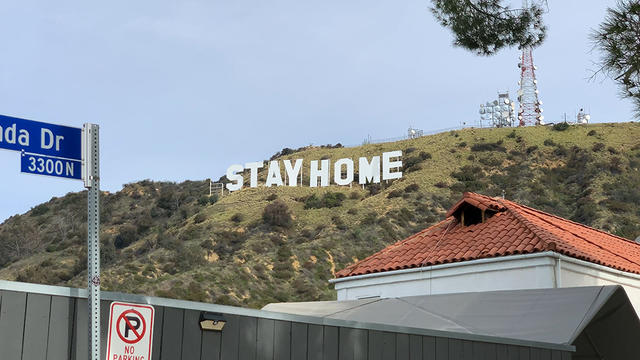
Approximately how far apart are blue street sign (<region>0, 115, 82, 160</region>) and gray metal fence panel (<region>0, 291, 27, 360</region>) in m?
1.19

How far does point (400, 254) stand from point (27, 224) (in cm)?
6412

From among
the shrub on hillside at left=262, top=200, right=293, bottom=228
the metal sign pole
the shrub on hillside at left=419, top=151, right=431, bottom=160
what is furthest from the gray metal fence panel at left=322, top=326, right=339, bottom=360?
the shrub on hillside at left=419, top=151, right=431, bottom=160

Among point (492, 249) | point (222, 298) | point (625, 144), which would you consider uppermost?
point (625, 144)

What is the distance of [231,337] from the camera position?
7.09 metres

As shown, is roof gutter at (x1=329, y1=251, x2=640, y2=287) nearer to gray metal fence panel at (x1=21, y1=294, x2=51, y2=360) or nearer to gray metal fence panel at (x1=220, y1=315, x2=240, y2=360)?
gray metal fence panel at (x1=220, y1=315, x2=240, y2=360)

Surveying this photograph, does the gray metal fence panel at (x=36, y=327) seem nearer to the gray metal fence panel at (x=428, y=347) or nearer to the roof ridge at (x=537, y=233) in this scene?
the gray metal fence panel at (x=428, y=347)

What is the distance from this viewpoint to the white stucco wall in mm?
18422

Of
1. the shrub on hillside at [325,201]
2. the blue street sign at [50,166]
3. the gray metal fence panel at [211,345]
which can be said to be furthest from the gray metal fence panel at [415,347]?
the shrub on hillside at [325,201]

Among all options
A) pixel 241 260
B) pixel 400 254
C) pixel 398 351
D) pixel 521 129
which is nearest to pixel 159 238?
pixel 241 260

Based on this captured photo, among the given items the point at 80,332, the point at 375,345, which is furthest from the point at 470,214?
the point at 80,332

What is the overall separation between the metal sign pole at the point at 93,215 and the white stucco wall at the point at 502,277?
48.4ft

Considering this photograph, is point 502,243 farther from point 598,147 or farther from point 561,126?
point 561,126

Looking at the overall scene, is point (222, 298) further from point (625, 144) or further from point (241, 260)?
point (625, 144)

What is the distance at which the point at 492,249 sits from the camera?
19672 millimetres
